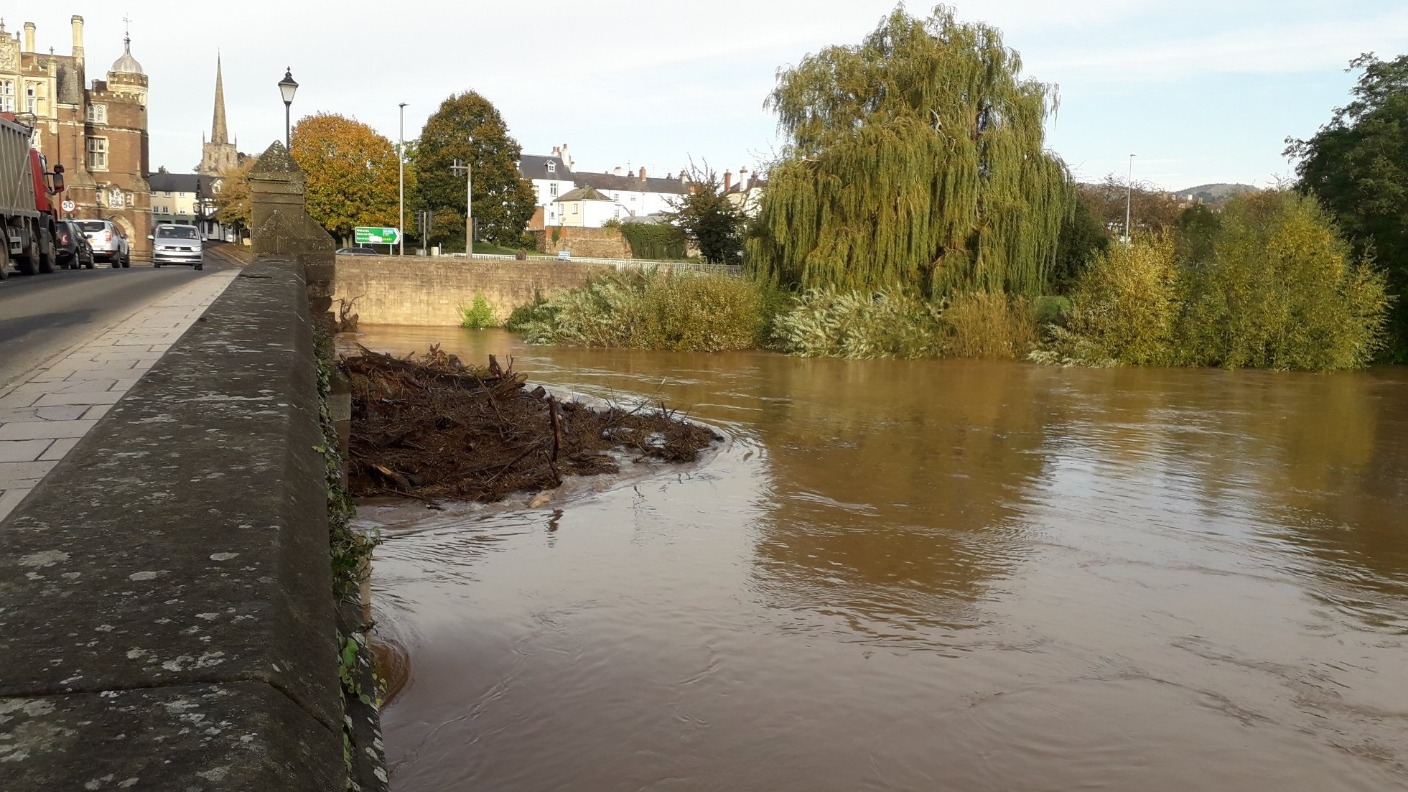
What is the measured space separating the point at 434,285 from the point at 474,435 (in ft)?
92.3

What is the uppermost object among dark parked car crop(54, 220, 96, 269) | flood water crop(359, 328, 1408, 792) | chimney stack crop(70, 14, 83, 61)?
chimney stack crop(70, 14, 83, 61)

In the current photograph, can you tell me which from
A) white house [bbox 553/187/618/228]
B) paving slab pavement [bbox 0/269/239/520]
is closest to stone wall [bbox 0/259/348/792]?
paving slab pavement [bbox 0/269/239/520]

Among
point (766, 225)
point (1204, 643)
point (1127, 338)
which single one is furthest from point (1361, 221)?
point (1204, 643)

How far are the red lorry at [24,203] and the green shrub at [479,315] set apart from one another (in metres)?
13.3

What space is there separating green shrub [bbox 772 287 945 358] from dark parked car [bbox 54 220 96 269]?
18.6 m

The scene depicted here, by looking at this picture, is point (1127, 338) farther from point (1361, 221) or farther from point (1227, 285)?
point (1361, 221)

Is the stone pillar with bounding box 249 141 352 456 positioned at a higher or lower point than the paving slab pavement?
higher

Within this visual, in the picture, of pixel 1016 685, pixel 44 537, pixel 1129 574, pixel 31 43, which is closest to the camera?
pixel 44 537

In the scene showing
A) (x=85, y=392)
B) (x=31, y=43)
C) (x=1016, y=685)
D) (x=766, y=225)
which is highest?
(x=31, y=43)

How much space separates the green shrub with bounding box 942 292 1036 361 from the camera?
27.9 meters

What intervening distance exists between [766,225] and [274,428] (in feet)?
91.2

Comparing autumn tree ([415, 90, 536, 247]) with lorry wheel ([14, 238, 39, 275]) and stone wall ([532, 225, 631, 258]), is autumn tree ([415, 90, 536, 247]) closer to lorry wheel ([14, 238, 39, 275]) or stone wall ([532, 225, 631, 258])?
stone wall ([532, 225, 631, 258])

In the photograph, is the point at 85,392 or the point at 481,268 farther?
the point at 481,268

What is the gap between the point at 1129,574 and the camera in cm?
852
